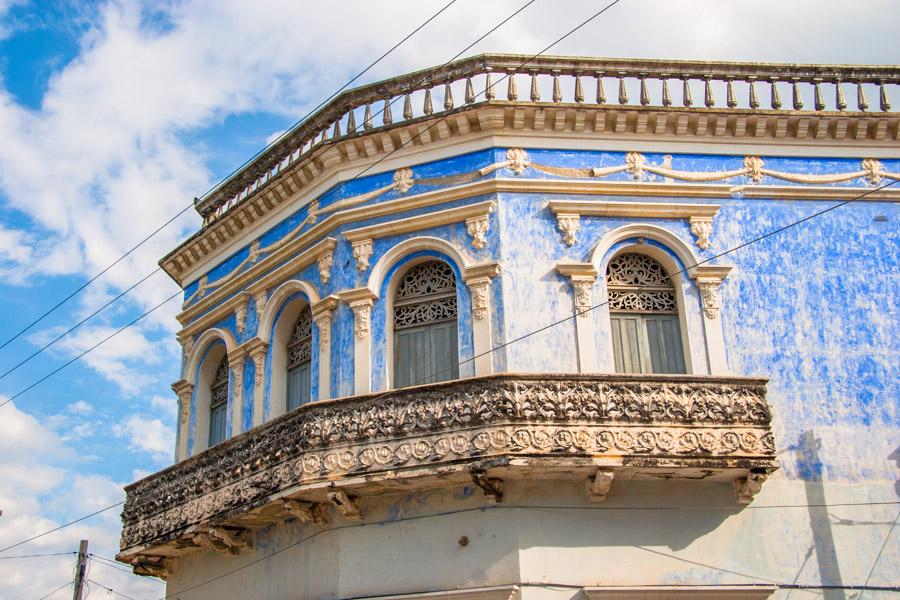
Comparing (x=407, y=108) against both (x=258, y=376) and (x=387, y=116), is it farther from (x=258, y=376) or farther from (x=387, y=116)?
(x=258, y=376)

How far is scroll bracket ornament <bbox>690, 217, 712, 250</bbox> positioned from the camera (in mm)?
15703

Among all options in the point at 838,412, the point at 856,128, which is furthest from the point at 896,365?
the point at 856,128

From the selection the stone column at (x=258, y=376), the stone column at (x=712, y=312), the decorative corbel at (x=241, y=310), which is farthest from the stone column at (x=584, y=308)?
the decorative corbel at (x=241, y=310)

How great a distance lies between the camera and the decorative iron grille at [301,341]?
17.0 meters

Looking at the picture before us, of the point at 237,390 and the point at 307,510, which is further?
the point at 237,390

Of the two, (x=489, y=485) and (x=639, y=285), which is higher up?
(x=639, y=285)

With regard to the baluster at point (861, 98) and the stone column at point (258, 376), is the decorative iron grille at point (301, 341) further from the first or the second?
the baluster at point (861, 98)

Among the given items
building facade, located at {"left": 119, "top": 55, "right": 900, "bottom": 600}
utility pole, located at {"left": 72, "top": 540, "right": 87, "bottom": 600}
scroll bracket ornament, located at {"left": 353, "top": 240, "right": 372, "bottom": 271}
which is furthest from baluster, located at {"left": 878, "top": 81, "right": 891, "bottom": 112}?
utility pole, located at {"left": 72, "top": 540, "right": 87, "bottom": 600}

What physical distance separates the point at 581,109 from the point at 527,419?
490cm

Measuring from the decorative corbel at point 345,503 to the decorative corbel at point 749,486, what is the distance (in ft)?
15.9

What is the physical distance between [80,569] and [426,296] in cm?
1110

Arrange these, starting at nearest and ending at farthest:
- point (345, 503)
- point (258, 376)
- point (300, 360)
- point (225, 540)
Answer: point (345, 503) → point (225, 540) → point (300, 360) → point (258, 376)

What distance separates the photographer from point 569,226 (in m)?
15.5

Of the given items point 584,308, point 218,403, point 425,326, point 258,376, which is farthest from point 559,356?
point 218,403
